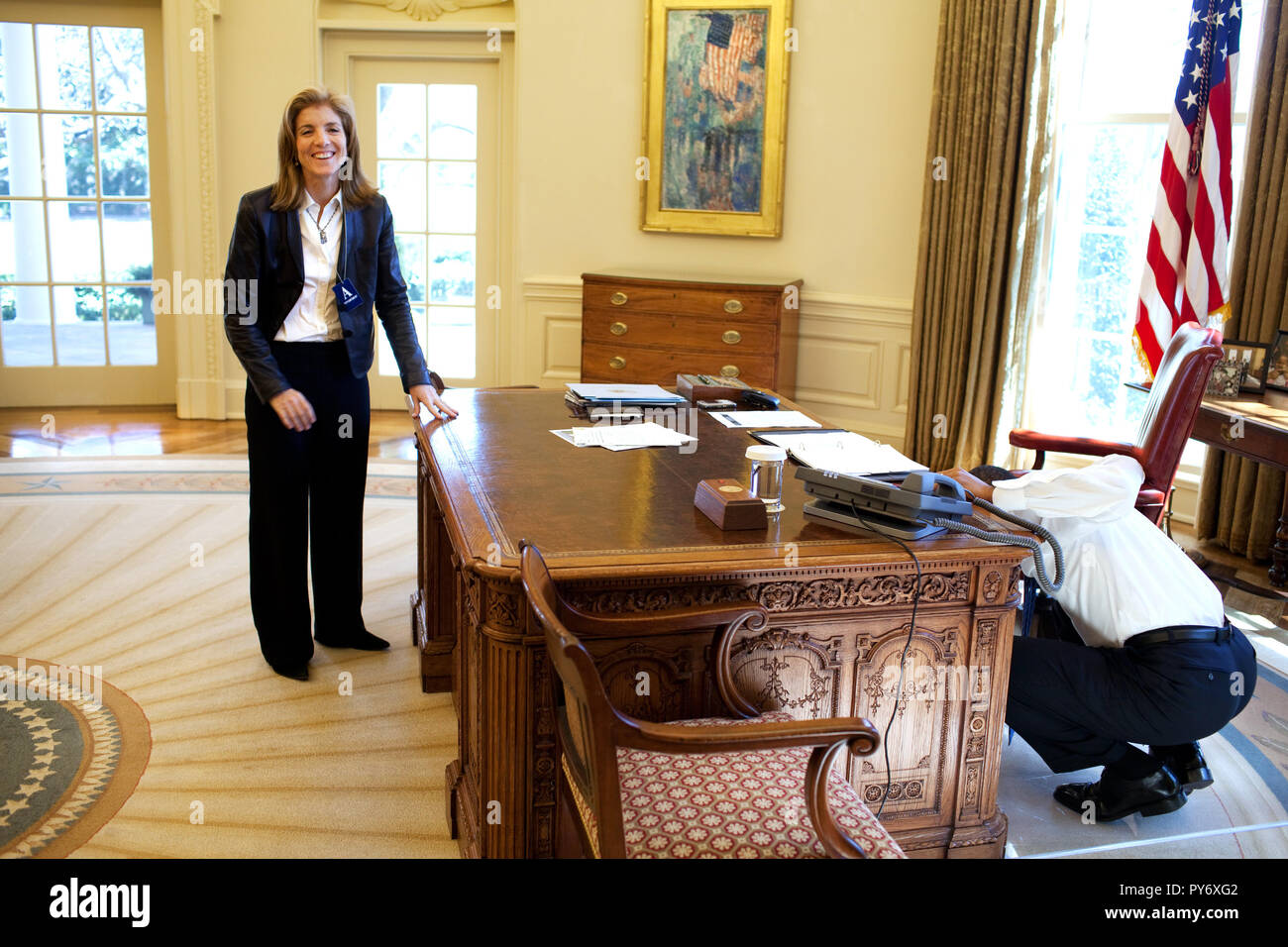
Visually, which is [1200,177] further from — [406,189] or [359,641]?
[406,189]

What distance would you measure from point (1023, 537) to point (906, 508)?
0.28m

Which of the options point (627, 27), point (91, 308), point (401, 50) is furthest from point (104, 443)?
point (627, 27)

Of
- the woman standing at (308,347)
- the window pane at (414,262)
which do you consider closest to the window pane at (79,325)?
the window pane at (414,262)

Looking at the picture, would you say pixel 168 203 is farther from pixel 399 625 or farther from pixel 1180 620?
pixel 1180 620

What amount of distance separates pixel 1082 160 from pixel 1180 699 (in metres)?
4.20

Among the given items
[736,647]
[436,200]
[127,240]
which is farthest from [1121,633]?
[127,240]

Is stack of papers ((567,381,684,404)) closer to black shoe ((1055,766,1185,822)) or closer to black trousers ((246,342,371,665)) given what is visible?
black trousers ((246,342,371,665))

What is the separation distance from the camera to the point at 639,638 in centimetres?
239

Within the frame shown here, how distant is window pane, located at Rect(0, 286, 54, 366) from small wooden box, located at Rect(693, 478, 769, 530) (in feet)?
21.0

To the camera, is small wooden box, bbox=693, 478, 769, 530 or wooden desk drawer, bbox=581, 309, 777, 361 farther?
wooden desk drawer, bbox=581, 309, 777, 361

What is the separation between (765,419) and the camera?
3.71m

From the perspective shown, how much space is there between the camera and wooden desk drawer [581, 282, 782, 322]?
6.53 m

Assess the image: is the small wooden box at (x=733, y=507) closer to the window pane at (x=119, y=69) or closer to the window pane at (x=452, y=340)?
A: the window pane at (x=452, y=340)

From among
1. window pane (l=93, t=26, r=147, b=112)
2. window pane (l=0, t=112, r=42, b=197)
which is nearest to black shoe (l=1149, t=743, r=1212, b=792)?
window pane (l=93, t=26, r=147, b=112)
